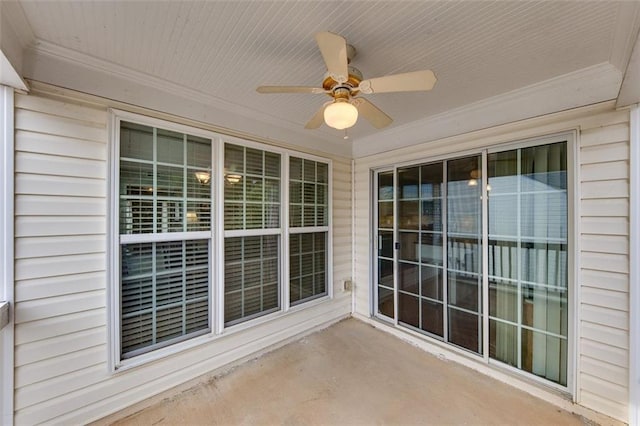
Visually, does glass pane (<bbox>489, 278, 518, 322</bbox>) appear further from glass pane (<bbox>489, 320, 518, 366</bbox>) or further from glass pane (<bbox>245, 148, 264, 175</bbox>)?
glass pane (<bbox>245, 148, 264, 175</bbox>)

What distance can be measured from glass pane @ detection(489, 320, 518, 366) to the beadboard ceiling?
2.06 metres

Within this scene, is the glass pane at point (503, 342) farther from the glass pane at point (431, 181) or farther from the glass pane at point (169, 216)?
the glass pane at point (169, 216)

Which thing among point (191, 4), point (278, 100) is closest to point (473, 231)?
point (278, 100)

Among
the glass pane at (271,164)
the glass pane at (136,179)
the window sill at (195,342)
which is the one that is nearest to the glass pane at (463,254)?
the window sill at (195,342)

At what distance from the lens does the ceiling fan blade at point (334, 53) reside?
117 centimetres

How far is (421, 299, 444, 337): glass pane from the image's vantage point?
2881 mm

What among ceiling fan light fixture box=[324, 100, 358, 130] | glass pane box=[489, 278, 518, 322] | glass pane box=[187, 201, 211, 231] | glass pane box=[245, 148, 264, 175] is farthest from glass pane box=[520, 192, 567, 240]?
glass pane box=[187, 201, 211, 231]

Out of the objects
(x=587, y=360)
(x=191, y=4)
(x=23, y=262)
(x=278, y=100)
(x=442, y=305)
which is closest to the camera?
(x=191, y=4)

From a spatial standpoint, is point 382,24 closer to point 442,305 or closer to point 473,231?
point 473,231

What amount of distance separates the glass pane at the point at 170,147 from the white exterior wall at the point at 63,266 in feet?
1.12

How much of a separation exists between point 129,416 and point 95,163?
6.27 feet

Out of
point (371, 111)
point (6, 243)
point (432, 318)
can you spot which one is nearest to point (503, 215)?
point (432, 318)

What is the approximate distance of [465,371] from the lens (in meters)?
2.49

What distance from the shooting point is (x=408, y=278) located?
10.6 ft
